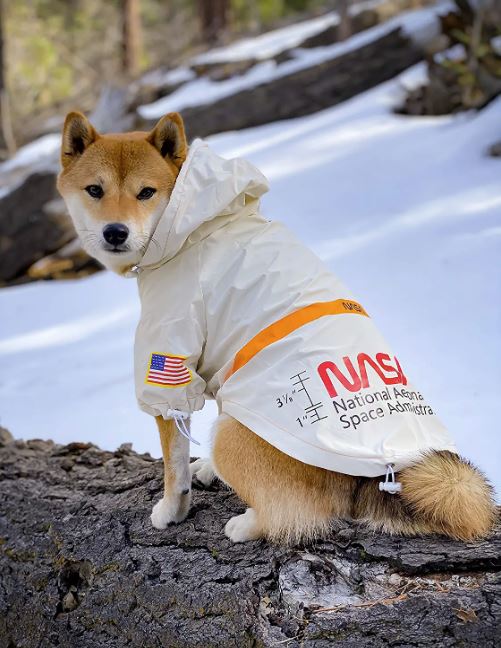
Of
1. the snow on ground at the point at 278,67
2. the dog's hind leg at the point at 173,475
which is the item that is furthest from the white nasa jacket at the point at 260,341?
the snow on ground at the point at 278,67

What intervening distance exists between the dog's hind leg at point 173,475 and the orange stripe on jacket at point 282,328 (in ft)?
1.21

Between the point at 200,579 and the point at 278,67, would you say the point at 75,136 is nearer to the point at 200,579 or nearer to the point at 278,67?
the point at 200,579

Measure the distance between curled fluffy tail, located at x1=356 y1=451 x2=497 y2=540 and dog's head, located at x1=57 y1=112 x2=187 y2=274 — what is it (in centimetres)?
131

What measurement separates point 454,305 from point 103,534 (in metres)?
3.38

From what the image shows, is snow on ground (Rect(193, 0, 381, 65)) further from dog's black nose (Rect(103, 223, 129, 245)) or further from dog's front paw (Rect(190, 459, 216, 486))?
dog's front paw (Rect(190, 459, 216, 486))

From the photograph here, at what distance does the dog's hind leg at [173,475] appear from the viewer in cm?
279

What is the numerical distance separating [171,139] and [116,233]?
51 cm

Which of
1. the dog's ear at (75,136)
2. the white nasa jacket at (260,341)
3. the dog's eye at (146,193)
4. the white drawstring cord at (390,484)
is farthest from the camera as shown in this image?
the dog's ear at (75,136)

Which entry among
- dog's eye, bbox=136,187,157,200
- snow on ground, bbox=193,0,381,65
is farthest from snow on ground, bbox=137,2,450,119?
dog's eye, bbox=136,187,157,200

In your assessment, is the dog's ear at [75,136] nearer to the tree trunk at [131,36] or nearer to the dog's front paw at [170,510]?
the dog's front paw at [170,510]

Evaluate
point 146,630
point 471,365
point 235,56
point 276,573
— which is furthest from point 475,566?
point 235,56

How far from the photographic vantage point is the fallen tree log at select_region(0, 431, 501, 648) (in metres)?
2.19

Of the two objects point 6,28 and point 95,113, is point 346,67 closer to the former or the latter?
point 95,113

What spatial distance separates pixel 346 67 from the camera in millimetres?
10852
